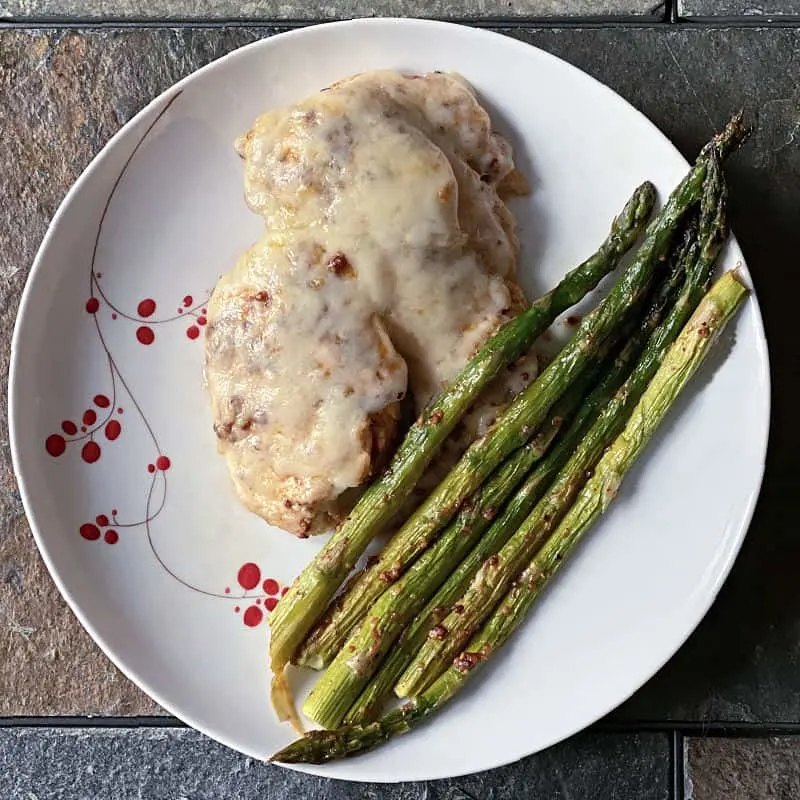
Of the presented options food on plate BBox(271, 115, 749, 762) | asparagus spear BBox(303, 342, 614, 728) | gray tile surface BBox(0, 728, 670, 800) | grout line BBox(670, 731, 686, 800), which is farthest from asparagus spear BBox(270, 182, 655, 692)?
grout line BBox(670, 731, 686, 800)

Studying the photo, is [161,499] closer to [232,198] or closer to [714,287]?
[232,198]

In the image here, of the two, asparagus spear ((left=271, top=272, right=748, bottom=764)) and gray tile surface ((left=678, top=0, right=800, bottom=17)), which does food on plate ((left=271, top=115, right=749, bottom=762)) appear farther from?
gray tile surface ((left=678, top=0, right=800, bottom=17))

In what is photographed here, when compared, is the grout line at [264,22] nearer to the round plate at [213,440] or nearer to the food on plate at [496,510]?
the round plate at [213,440]

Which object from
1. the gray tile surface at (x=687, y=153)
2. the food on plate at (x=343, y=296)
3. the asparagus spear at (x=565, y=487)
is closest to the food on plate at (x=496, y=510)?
the asparagus spear at (x=565, y=487)

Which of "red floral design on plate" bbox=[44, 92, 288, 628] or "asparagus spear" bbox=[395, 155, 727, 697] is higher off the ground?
"red floral design on plate" bbox=[44, 92, 288, 628]

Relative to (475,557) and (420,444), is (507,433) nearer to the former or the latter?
(420,444)

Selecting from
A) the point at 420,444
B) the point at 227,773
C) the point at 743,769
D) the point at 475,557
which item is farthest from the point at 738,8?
the point at 227,773
